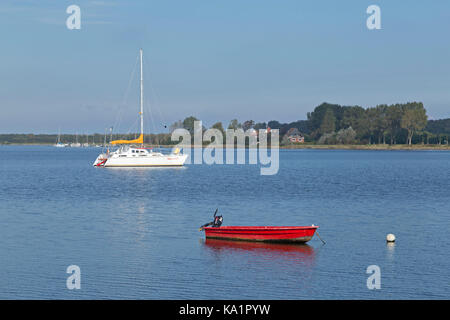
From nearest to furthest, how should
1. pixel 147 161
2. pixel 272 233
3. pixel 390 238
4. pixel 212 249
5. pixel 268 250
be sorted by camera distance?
pixel 268 250, pixel 212 249, pixel 272 233, pixel 390 238, pixel 147 161

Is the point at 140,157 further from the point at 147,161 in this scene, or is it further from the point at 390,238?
the point at 390,238

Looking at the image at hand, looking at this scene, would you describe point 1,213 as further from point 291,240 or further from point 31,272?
point 291,240

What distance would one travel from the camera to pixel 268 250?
→ 3866 centimetres

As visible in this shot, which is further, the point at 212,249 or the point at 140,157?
the point at 140,157

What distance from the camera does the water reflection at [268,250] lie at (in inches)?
1443

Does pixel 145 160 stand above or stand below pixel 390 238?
above

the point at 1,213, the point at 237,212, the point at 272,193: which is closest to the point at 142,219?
the point at 237,212

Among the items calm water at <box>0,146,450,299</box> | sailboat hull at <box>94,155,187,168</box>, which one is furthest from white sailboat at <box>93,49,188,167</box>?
calm water at <box>0,146,450,299</box>

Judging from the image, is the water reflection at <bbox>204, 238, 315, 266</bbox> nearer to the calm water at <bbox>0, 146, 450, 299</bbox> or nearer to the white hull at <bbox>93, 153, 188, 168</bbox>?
the calm water at <bbox>0, 146, 450, 299</bbox>

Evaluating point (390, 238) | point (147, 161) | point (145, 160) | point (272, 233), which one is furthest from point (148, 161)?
point (390, 238)

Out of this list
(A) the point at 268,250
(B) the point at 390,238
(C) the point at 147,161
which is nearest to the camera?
(A) the point at 268,250

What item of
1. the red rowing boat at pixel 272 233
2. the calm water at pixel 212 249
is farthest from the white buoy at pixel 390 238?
the red rowing boat at pixel 272 233
